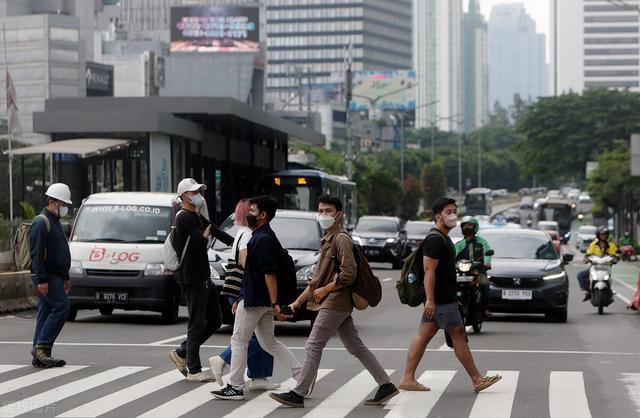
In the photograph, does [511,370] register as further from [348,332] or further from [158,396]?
[158,396]

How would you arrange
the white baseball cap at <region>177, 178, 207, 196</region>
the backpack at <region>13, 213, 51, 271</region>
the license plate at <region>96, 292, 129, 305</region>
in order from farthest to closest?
the backpack at <region>13, 213, 51, 271</region>
the license plate at <region>96, 292, 129, 305</region>
the white baseball cap at <region>177, 178, 207, 196</region>

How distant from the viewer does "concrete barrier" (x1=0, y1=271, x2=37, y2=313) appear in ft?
73.6

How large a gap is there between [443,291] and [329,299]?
4.28 ft

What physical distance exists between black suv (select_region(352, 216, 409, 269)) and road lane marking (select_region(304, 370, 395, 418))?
100 feet

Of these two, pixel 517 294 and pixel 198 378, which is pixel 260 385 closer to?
pixel 198 378

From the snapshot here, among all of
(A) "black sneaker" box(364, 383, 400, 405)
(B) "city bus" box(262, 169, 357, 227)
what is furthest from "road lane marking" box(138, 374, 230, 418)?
(B) "city bus" box(262, 169, 357, 227)

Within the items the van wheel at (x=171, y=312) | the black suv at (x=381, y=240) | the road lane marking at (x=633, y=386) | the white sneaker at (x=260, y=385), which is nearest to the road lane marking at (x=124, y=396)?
the white sneaker at (x=260, y=385)

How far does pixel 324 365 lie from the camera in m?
14.6

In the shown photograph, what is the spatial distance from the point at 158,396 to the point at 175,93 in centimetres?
12496

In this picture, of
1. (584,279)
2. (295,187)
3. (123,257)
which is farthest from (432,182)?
(123,257)

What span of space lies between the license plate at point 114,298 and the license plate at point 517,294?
6.03 meters

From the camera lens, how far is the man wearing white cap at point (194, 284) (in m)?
12.8

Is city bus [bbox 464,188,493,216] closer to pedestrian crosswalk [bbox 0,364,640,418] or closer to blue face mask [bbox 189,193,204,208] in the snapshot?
pedestrian crosswalk [bbox 0,364,640,418]

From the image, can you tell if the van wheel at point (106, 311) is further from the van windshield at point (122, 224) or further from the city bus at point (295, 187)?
the city bus at point (295, 187)
